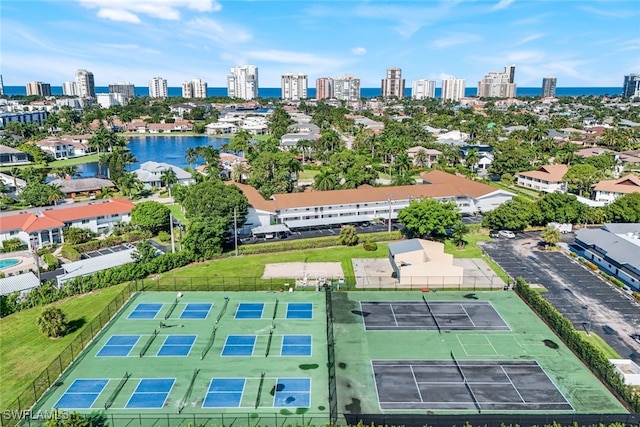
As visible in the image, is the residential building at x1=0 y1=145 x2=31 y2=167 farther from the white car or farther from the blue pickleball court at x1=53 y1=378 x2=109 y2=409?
the white car

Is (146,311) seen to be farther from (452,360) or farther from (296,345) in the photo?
(452,360)

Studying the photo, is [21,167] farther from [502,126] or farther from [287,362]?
[502,126]

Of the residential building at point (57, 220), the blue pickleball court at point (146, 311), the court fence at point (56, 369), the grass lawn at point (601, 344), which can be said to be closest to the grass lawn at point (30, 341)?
the court fence at point (56, 369)

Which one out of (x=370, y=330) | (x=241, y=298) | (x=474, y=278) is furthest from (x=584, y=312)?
(x=241, y=298)

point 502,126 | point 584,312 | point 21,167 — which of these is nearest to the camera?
point 584,312

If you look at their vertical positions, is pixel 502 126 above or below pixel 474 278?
above

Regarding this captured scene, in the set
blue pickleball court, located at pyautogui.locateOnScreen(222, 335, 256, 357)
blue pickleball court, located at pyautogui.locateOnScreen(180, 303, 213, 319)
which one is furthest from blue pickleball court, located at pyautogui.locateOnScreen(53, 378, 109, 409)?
blue pickleball court, located at pyautogui.locateOnScreen(180, 303, 213, 319)

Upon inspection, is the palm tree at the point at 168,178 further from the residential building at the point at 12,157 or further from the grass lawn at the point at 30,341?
the residential building at the point at 12,157
